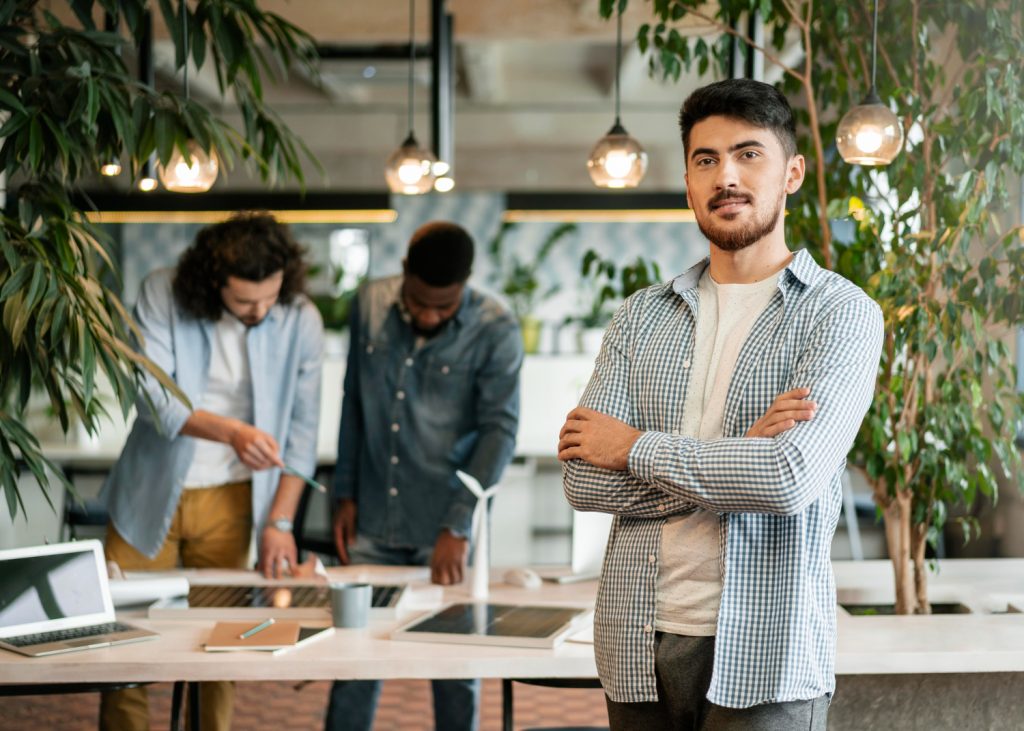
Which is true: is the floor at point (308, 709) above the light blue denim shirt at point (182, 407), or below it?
below

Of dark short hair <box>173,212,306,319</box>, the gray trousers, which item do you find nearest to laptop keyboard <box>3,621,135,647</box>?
dark short hair <box>173,212,306,319</box>

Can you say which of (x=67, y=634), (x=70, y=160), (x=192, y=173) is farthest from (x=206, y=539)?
(x=70, y=160)

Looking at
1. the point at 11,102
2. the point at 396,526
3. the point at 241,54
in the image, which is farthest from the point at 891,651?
the point at 11,102

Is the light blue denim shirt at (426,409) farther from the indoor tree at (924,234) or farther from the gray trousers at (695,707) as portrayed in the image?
the gray trousers at (695,707)

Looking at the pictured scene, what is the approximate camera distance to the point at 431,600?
2857mm

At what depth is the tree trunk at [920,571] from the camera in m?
Answer: 2.93

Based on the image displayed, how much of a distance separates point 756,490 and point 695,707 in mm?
349

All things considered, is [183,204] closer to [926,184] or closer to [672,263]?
[672,263]

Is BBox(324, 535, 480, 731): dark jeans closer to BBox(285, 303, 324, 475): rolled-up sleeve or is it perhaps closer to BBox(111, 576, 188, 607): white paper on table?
BBox(285, 303, 324, 475): rolled-up sleeve

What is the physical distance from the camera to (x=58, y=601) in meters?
2.52

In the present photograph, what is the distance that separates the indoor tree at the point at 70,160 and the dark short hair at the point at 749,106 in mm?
1180

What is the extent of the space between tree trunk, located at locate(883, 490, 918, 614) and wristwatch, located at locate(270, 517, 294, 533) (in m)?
1.59

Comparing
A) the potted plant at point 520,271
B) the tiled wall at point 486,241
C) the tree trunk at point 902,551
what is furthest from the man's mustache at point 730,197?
the tiled wall at point 486,241

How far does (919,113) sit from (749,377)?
142 cm
